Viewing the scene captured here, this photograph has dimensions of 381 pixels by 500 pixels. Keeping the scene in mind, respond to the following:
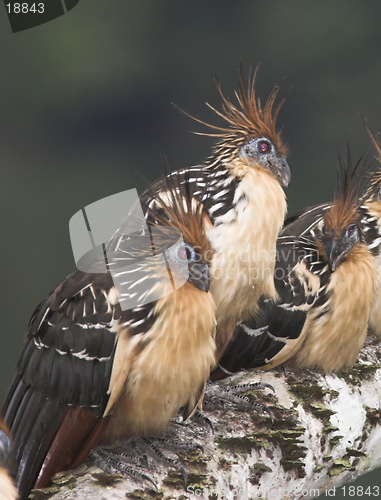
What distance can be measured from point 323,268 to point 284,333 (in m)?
0.27

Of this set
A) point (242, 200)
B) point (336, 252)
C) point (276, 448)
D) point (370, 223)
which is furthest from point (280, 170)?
point (276, 448)

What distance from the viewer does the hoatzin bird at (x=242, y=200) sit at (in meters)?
1.50

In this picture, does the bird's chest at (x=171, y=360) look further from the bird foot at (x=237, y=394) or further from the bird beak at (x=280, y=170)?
the bird beak at (x=280, y=170)

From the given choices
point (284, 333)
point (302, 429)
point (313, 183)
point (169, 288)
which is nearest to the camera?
point (169, 288)

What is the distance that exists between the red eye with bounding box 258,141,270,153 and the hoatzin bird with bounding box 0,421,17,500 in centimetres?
99

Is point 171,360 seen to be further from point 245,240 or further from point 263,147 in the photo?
point 263,147

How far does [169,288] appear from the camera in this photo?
1391 mm

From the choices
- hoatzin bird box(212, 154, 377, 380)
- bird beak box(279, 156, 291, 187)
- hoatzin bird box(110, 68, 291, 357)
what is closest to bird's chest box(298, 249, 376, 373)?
hoatzin bird box(212, 154, 377, 380)

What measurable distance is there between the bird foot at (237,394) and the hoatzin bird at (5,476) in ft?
2.46

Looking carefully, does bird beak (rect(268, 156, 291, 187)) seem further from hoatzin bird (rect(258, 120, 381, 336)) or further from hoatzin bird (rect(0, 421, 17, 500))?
hoatzin bird (rect(0, 421, 17, 500))

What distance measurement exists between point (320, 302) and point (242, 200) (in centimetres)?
63

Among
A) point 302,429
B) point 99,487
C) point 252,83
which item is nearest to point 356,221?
point 252,83

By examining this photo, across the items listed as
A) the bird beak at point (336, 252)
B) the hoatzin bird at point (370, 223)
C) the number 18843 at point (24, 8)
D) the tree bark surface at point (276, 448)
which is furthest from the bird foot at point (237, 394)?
the number 18843 at point (24, 8)

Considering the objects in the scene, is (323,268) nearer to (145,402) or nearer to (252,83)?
(252,83)
